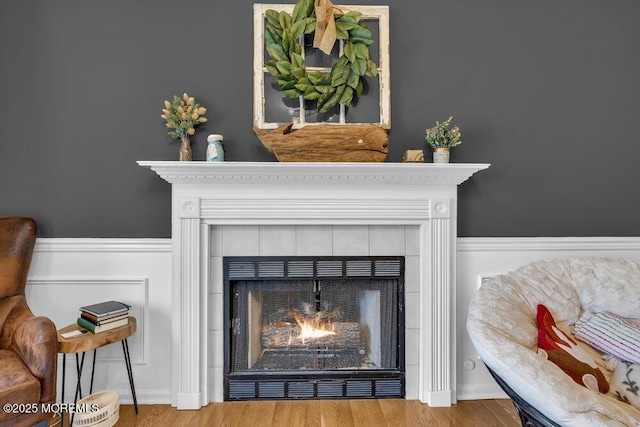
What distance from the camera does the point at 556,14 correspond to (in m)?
2.34

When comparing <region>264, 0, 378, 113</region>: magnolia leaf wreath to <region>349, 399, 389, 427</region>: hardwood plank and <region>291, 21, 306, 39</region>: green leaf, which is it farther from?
<region>349, 399, 389, 427</region>: hardwood plank

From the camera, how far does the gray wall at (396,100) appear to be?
224 cm

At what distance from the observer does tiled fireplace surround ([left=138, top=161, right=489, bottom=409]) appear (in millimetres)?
2125

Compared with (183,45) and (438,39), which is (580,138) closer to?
(438,39)

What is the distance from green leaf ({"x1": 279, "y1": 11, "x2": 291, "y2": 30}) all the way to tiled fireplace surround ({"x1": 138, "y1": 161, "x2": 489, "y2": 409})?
2.71ft

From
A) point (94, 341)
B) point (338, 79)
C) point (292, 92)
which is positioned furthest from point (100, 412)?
point (338, 79)

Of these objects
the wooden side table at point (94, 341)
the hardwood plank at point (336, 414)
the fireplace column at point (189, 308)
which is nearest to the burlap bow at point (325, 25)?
the fireplace column at point (189, 308)

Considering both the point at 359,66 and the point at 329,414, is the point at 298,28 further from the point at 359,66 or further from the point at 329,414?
the point at 329,414

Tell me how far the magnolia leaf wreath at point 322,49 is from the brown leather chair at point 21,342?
5.51 feet

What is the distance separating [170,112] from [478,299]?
189 cm

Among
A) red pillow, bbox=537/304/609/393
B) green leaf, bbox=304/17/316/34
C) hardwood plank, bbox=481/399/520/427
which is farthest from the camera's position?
green leaf, bbox=304/17/316/34

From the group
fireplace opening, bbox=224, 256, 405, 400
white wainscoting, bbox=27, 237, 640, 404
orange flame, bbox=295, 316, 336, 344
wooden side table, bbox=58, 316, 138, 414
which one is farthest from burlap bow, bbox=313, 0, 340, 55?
wooden side table, bbox=58, 316, 138, 414

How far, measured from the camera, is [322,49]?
2168mm

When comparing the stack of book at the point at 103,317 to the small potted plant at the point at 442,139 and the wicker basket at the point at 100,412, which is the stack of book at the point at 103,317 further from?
the small potted plant at the point at 442,139
